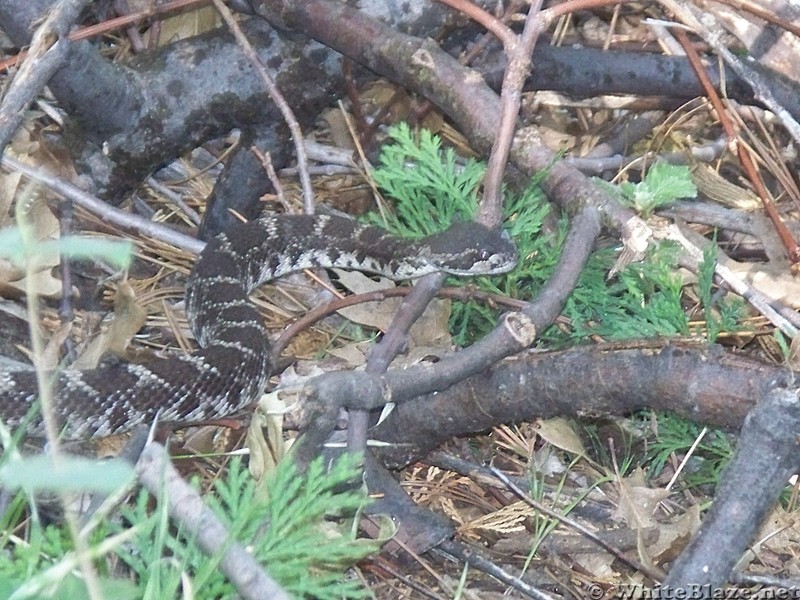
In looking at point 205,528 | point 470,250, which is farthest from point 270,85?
point 205,528

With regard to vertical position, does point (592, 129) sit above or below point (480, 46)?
below

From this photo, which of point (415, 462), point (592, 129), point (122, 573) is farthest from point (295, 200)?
point (122, 573)

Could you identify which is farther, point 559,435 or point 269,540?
point 559,435

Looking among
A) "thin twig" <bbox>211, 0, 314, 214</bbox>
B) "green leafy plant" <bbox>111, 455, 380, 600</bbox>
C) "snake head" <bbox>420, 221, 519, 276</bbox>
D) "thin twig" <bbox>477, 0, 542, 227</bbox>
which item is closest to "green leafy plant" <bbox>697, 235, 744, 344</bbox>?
"thin twig" <bbox>477, 0, 542, 227</bbox>

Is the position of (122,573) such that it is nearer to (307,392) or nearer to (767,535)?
(307,392)

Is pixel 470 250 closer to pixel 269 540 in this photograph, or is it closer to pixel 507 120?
Result: pixel 507 120

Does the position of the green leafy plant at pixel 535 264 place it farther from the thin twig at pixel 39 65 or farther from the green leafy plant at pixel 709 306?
the thin twig at pixel 39 65

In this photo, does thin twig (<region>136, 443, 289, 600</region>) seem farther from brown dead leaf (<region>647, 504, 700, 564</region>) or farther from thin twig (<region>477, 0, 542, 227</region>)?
thin twig (<region>477, 0, 542, 227</region>)

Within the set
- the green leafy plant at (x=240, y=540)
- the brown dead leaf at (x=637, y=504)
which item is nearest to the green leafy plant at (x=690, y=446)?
the brown dead leaf at (x=637, y=504)
